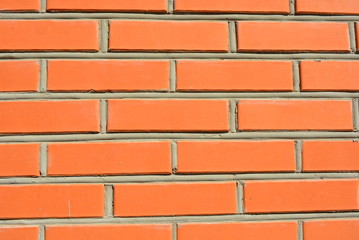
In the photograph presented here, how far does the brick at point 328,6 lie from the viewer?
1.39m

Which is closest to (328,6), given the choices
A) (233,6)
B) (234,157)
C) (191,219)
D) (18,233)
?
(233,6)

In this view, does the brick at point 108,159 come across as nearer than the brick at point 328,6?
Yes

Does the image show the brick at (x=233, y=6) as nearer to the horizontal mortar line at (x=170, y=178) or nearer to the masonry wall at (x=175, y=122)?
the masonry wall at (x=175, y=122)

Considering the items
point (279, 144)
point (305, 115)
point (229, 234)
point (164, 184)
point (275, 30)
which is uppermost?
point (275, 30)

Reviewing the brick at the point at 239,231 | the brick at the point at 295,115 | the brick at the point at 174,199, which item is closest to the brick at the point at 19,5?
the brick at the point at 174,199

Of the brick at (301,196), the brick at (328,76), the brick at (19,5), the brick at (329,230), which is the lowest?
the brick at (329,230)

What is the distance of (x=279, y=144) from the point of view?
134cm

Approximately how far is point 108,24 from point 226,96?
0.49 metres

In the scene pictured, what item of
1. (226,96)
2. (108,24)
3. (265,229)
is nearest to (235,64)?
(226,96)

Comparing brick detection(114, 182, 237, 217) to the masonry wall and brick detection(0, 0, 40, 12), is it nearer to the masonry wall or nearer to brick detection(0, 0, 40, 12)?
the masonry wall

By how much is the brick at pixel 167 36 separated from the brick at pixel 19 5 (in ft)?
0.91

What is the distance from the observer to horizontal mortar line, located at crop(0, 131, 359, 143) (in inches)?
→ 50.9

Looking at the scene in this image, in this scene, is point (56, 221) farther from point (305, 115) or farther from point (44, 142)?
point (305, 115)

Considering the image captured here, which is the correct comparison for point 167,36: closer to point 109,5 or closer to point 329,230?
point 109,5
